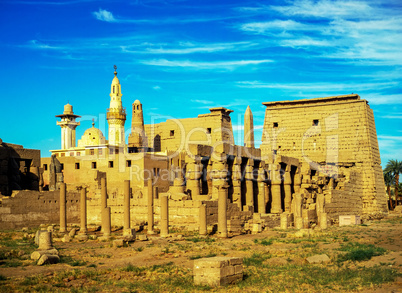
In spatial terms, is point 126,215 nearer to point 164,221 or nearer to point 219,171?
point 164,221

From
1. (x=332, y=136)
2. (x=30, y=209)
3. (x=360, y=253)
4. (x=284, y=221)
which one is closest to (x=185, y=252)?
(x=360, y=253)

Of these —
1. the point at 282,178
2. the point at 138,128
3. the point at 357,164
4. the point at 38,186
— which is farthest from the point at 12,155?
the point at 357,164

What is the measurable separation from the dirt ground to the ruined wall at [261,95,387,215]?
1779 cm

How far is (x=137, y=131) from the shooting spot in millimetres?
49188

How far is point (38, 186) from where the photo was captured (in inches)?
1515

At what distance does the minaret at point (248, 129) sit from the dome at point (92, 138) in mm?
18866

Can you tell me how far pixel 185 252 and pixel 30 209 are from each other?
48.4ft

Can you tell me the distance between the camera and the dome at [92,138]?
58781 millimetres

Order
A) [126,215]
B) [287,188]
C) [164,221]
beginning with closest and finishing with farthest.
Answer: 1. [164,221]
2. [126,215]
3. [287,188]

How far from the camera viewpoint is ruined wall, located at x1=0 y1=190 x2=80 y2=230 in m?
29.5

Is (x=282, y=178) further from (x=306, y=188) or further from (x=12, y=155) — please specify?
(x=12, y=155)

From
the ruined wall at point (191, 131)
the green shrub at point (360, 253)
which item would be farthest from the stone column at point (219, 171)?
the ruined wall at point (191, 131)

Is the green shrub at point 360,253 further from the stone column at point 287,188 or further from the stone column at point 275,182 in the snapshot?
the stone column at point 287,188

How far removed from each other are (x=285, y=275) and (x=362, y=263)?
3.06 m
